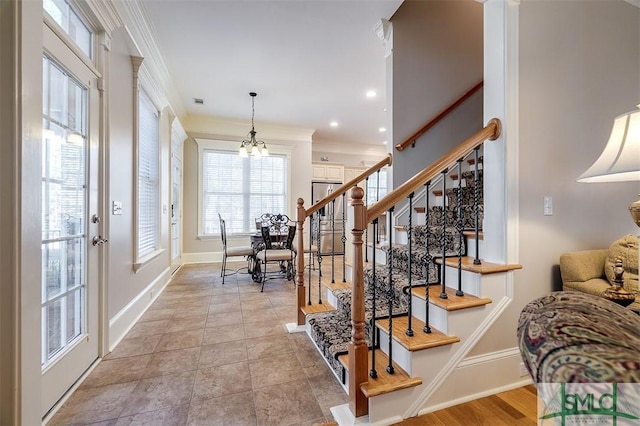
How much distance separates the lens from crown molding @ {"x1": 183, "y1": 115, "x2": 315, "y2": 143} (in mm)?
5324

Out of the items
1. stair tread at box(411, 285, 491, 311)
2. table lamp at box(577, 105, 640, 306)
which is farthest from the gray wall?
table lamp at box(577, 105, 640, 306)

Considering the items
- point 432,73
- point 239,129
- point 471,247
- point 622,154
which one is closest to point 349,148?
point 239,129

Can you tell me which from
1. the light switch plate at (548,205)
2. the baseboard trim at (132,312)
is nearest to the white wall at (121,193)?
the baseboard trim at (132,312)

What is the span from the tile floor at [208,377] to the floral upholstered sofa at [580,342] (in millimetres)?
1206

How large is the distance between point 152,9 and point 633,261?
165 inches

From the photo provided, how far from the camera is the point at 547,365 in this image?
0.53 m

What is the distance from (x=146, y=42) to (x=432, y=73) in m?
2.99

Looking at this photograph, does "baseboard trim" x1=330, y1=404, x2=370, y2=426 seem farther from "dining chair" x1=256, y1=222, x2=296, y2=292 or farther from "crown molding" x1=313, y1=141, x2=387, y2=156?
"crown molding" x1=313, y1=141, x2=387, y2=156

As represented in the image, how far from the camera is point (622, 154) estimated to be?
1.09m

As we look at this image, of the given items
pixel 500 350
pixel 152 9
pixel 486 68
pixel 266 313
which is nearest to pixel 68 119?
pixel 152 9

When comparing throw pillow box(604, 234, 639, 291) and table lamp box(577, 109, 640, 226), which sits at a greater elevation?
table lamp box(577, 109, 640, 226)

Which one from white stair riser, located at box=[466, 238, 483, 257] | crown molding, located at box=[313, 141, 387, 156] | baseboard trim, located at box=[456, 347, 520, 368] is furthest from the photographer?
crown molding, located at box=[313, 141, 387, 156]

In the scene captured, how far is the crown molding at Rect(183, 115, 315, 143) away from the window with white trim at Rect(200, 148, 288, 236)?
0.39 m

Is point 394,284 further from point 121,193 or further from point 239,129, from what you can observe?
point 239,129
